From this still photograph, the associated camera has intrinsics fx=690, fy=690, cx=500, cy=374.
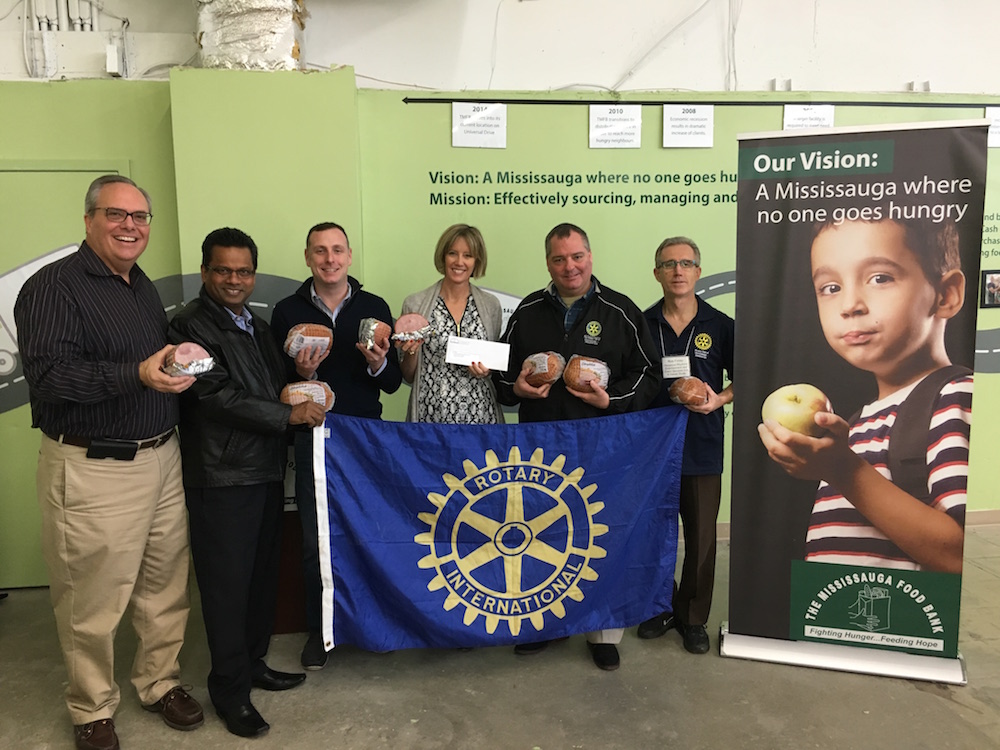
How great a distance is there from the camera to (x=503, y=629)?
250cm

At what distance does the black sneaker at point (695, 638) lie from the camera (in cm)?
275

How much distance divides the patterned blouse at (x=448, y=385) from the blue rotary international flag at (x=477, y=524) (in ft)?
0.63

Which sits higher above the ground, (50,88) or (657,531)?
(50,88)

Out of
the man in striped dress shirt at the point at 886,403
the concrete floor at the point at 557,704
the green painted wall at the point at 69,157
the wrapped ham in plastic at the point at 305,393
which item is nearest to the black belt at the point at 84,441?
the wrapped ham in plastic at the point at 305,393

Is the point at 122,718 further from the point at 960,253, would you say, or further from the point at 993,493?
the point at 993,493

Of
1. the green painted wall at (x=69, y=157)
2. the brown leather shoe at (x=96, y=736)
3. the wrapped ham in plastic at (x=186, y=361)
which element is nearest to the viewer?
the wrapped ham in plastic at (x=186, y=361)

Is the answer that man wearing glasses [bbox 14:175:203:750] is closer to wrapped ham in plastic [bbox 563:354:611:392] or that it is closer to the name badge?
wrapped ham in plastic [bbox 563:354:611:392]

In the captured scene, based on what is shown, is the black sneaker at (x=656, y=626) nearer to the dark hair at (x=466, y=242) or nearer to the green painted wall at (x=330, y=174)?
the green painted wall at (x=330, y=174)

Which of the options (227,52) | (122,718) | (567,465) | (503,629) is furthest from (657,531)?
(227,52)

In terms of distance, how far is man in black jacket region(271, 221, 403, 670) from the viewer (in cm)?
250

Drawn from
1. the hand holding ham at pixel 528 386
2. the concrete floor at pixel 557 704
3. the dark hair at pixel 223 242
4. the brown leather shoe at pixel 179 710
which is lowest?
the concrete floor at pixel 557 704

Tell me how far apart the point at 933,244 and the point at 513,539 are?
179 centimetres

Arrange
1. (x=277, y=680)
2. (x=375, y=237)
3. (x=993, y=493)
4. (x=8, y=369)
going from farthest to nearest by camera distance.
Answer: (x=993, y=493)
(x=375, y=237)
(x=8, y=369)
(x=277, y=680)

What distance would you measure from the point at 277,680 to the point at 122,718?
51 centimetres
